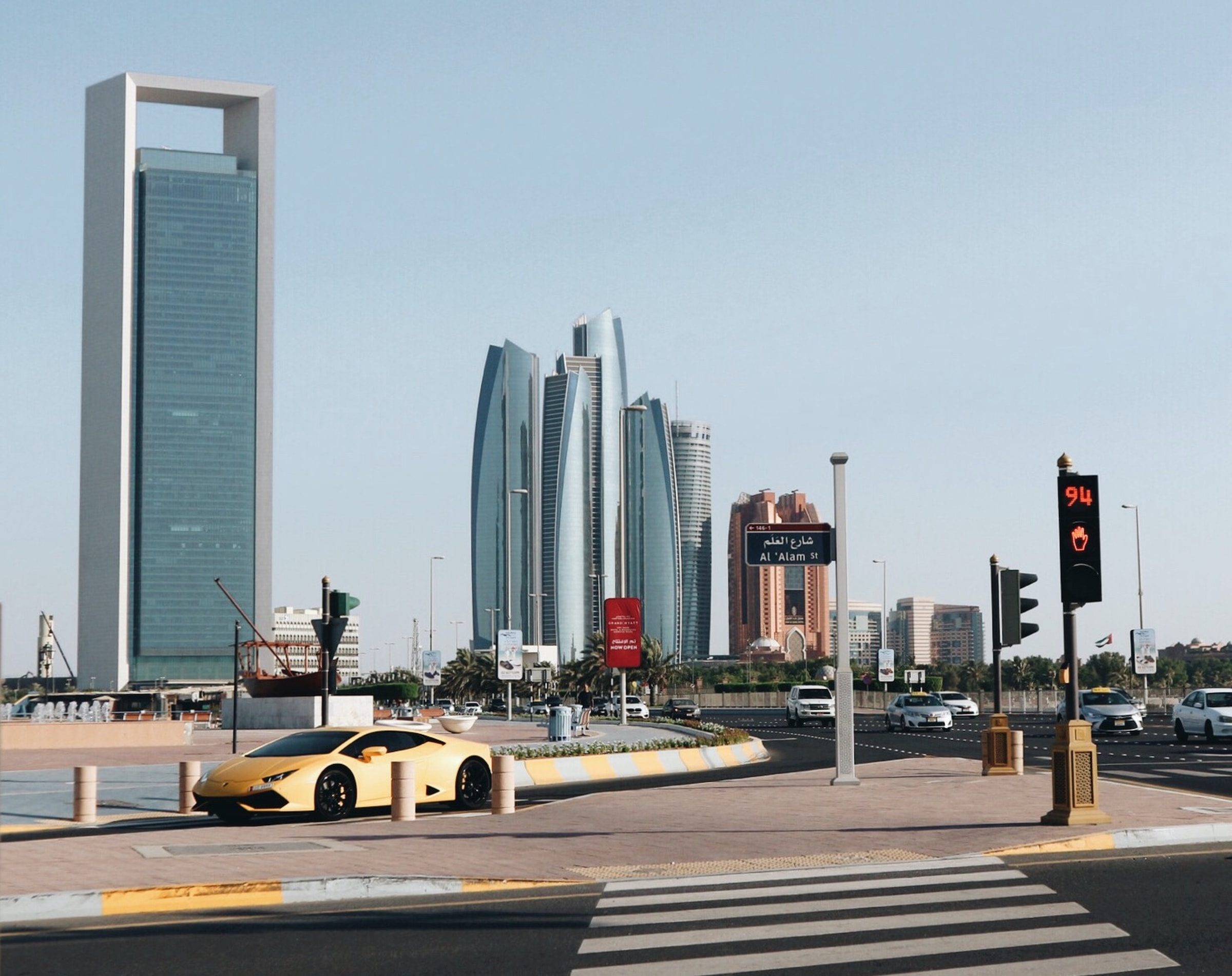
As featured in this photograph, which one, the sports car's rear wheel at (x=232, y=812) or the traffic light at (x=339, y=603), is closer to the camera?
the sports car's rear wheel at (x=232, y=812)

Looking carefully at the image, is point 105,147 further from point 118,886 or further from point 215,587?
point 118,886

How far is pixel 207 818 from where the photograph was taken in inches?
802

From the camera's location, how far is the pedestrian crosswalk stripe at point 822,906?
423 inches

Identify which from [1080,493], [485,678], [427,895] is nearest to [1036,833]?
[1080,493]

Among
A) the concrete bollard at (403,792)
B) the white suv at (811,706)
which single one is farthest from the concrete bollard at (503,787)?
the white suv at (811,706)

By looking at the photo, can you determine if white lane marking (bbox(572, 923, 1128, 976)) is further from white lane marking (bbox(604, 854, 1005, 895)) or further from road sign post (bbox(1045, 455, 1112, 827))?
road sign post (bbox(1045, 455, 1112, 827))

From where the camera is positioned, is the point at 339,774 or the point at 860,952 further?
the point at 339,774

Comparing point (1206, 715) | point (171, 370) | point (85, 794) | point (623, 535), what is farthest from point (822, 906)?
point (171, 370)

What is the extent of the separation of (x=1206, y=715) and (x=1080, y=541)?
89.4ft

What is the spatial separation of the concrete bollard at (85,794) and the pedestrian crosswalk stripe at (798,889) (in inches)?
430

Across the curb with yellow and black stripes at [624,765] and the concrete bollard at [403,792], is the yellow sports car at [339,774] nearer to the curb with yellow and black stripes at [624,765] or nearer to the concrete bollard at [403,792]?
the concrete bollard at [403,792]

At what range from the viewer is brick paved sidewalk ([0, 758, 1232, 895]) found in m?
13.3

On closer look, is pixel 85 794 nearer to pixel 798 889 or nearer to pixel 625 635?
pixel 798 889

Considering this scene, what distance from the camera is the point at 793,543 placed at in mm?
25156
